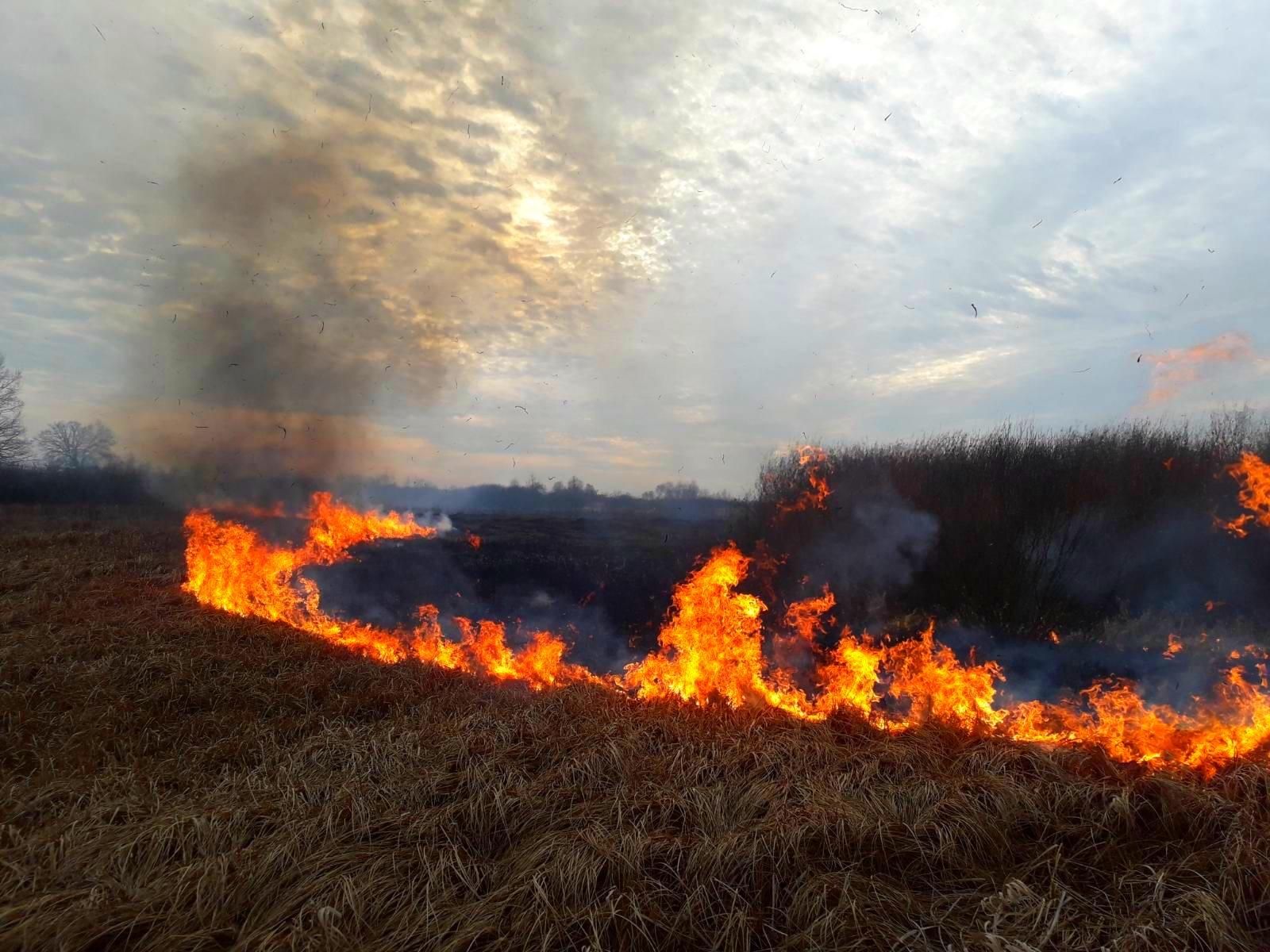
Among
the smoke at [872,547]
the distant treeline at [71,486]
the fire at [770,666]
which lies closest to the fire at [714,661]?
the fire at [770,666]

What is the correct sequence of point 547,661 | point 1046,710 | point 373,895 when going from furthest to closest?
point 547,661 → point 1046,710 → point 373,895

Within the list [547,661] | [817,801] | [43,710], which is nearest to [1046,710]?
[817,801]

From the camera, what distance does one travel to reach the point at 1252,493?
11.3 m

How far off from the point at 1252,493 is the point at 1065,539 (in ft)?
9.16

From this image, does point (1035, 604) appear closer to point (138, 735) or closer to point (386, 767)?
point (386, 767)

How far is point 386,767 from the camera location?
540 cm

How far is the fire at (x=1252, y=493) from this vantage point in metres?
11.0

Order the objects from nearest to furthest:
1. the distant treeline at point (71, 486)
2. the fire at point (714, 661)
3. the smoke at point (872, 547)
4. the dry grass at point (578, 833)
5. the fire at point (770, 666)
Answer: the dry grass at point (578, 833) < the fire at point (770, 666) < the fire at point (714, 661) < the smoke at point (872, 547) < the distant treeline at point (71, 486)

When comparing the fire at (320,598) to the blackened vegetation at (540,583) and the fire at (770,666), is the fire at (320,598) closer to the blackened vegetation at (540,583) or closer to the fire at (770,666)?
the fire at (770,666)

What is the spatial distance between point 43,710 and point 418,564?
918cm

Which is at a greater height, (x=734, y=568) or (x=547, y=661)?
(x=734, y=568)

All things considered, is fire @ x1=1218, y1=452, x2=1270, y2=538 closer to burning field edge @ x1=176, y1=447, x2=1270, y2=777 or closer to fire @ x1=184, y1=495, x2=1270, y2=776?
burning field edge @ x1=176, y1=447, x2=1270, y2=777

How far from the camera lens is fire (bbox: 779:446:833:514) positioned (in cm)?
1479

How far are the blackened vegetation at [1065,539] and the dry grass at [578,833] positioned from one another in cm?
754
